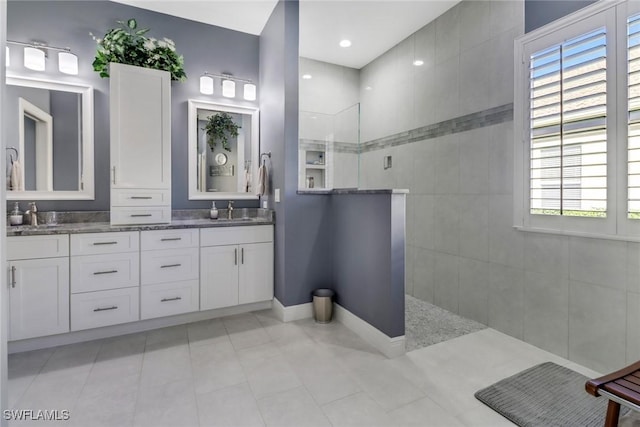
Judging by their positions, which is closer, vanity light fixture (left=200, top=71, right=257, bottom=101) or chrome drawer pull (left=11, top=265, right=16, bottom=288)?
chrome drawer pull (left=11, top=265, right=16, bottom=288)

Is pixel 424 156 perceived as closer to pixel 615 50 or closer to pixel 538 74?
pixel 538 74

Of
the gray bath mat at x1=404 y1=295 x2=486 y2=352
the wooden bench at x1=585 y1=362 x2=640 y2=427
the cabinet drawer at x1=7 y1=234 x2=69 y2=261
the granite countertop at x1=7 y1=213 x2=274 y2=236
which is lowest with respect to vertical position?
the gray bath mat at x1=404 y1=295 x2=486 y2=352

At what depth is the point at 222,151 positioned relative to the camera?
3520mm

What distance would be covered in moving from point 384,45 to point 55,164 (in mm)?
3683

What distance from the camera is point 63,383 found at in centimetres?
198

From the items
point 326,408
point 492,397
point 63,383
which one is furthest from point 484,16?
point 63,383

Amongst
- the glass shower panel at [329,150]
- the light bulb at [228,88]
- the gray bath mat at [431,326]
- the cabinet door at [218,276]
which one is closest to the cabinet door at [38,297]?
the cabinet door at [218,276]

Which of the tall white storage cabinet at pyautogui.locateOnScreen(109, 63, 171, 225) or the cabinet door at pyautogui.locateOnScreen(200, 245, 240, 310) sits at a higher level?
the tall white storage cabinet at pyautogui.locateOnScreen(109, 63, 171, 225)

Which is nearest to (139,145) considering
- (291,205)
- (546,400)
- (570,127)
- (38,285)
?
(38,285)

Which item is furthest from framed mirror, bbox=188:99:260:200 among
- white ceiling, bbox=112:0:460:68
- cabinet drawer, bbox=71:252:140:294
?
cabinet drawer, bbox=71:252:140:294

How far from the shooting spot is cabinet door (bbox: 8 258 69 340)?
7.58 ft

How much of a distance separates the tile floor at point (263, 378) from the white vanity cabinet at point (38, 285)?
0.20m

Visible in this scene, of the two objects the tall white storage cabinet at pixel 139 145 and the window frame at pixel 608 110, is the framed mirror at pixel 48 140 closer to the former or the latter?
the tall white storage cabinet at pixel 139 145

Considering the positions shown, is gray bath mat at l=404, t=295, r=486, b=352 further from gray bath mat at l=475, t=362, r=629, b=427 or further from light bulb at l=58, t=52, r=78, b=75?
light bulb at l=58, t=52, r=78, b=75
